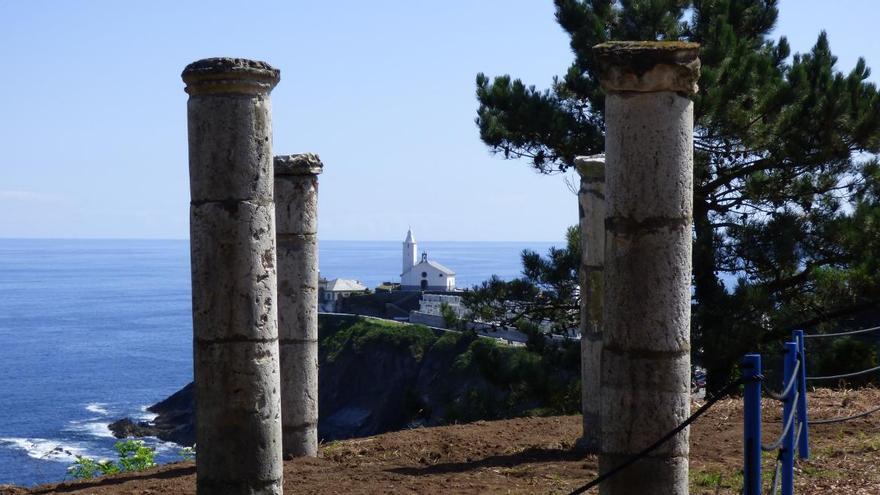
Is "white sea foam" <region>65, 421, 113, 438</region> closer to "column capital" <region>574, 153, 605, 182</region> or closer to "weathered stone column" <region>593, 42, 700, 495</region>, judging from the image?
"column capital" <region>574, 153, 605, 182</region>

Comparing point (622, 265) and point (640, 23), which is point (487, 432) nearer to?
point (622, 265)

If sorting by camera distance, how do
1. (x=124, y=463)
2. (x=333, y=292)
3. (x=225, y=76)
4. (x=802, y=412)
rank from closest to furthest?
(x=225, y=76)
(x=802, y=412)
(x=124, y=463)
(x=333, y=292)

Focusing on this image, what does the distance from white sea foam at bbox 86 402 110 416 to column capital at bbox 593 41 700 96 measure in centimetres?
6204

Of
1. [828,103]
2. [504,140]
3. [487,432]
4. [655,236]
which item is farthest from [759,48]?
[655,236]

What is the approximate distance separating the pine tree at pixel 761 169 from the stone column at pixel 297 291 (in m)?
7.76

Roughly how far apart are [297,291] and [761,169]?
390 inches

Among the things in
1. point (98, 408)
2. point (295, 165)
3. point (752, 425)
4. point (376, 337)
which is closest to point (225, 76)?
point (295, 165)

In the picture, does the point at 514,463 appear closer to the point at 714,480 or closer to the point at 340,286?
the point at 714,480

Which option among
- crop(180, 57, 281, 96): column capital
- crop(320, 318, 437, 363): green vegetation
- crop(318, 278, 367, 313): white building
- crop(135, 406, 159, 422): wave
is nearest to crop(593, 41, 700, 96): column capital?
crop(180, 57, 281, 96): column capital

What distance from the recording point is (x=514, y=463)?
32.3 ft

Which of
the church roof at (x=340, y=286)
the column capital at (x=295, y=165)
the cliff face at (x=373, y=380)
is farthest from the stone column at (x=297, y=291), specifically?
the church roof at (x=340, y=286)

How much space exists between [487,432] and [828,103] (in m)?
8.99

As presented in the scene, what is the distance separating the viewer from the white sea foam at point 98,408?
213 feet

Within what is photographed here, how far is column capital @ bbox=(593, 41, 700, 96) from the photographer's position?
6520 mm
